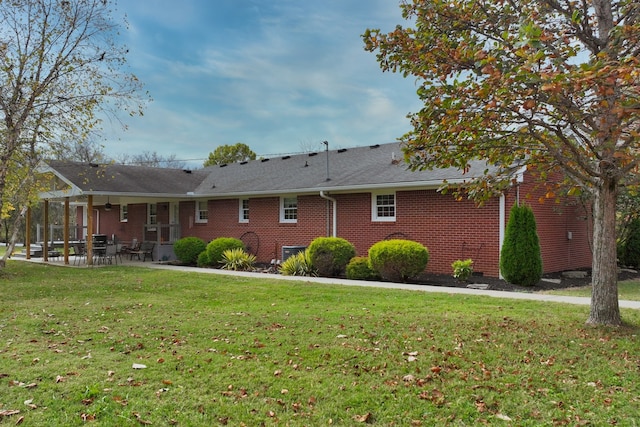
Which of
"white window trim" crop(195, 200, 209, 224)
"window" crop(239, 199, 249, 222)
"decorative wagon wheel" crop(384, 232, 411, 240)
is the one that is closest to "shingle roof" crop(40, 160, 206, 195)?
"white window trim" crop(195, 200, 209, 224)

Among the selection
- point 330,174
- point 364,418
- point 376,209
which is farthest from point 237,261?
point 364,418

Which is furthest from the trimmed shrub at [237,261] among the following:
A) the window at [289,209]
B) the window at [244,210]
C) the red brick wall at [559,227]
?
the red brick wall at [559,227]

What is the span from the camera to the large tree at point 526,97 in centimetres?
511

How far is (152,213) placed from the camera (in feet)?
76.4

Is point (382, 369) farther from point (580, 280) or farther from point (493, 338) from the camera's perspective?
point (580, 280)

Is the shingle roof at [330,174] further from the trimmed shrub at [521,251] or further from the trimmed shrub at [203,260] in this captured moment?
the trimmed shrub at [203,260]

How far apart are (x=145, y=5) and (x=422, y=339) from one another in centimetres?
1091

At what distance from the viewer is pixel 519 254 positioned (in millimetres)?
11578

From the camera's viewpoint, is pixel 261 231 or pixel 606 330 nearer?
pixel 606 330

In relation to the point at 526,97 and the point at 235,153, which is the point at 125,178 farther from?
the point at 235,153

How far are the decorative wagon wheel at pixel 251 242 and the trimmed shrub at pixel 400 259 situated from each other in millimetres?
6860

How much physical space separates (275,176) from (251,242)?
283cm

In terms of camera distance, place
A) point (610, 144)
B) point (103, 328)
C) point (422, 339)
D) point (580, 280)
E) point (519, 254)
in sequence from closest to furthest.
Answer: point (610, 144) < point (422, 339) < point (103, 328) < point (519, 254) < point (580, 280)

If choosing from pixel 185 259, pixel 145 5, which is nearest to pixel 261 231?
pixel 185 259
